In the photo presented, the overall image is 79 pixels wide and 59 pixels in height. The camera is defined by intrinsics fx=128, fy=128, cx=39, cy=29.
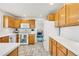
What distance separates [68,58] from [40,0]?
511mm

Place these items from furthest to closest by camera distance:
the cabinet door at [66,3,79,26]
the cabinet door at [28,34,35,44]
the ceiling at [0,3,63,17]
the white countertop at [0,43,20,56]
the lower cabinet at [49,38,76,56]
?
the cabinet door at [28,34,35,44], the ceiling at [0,3,63,17], the cabinet door at [66,3,79,26], the lower cabinet at [49,38,76,56], the white countertop at [0,43,20,56]

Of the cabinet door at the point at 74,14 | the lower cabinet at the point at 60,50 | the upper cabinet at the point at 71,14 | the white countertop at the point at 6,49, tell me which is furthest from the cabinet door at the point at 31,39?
the white countertop at the point at 6,49

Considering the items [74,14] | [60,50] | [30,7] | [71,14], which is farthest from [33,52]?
[74,14]

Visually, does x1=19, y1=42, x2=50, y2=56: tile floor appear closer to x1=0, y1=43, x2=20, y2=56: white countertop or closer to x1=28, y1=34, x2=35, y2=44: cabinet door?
x1=28, y1=34, x2=35, y2=44: cabinet door

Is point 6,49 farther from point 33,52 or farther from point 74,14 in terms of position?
point 33,52

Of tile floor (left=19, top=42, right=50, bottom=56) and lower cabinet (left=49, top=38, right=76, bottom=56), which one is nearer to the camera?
lower cabinet (left=49, top=38, right=76, bottom=56)

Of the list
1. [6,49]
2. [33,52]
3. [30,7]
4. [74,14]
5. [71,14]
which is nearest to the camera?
[6,49]

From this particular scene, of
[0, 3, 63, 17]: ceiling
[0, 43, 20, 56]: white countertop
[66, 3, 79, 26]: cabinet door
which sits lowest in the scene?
[0, 43, 20, 56]: white countertop

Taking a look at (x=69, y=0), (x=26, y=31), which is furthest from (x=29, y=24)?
(x=69, y=0)

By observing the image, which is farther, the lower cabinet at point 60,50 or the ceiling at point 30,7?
the ceiling at point 30,7

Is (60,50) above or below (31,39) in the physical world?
above

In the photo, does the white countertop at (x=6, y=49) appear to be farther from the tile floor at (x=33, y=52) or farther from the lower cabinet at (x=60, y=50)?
the tile floor at (x=33, y=52)

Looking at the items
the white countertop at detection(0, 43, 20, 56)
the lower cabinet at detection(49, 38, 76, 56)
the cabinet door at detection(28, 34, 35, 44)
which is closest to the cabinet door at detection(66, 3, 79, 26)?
the lower cabinet at detection(49, 38, 76, 56)

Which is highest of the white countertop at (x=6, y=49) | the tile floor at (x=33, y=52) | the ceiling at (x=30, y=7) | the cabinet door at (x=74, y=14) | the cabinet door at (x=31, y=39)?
the ceiling at (x=30, y=7)
